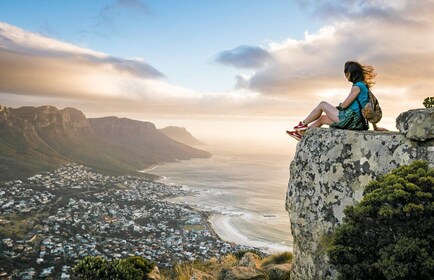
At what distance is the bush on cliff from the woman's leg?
348cm

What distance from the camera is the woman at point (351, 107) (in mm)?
8062

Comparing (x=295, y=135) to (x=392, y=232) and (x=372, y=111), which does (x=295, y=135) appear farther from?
(x=392, y=232)

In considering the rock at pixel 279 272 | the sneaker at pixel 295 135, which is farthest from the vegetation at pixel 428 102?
the rock at pixel 279 272

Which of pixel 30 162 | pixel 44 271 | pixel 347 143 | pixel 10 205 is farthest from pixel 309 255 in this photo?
pixel 30 162

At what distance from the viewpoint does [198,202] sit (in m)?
117

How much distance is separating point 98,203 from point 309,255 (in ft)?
360

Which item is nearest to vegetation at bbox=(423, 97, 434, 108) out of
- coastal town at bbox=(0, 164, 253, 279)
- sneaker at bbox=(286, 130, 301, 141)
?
sneaker at bbox=(286, 130, 301, 141)

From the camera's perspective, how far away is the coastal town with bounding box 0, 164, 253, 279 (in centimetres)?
5702

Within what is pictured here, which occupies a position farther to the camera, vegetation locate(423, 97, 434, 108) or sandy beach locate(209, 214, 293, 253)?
sandy beach locate(209, 214, 293, 253)

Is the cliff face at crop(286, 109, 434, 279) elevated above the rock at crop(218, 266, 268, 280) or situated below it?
above

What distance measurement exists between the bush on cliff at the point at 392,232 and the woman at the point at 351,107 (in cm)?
307

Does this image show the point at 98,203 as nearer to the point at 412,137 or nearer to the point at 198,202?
the point at 198,202

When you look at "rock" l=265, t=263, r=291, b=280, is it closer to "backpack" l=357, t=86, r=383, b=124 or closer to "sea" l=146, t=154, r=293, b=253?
"backpack" l=357, t=86, r=383, b=124

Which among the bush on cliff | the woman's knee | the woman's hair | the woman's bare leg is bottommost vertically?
the bush on cliff
